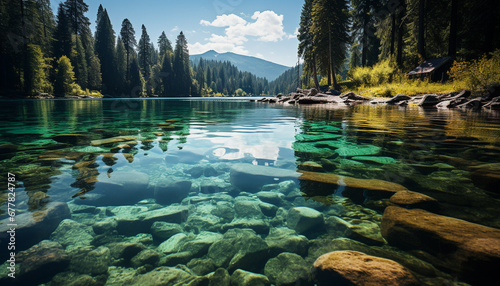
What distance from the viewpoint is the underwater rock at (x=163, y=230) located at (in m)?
2.06

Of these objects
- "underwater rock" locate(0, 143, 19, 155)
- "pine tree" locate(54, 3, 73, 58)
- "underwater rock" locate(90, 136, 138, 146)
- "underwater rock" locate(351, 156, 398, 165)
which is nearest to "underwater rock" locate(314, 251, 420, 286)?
"underwater rock" locate(351, 156, 398, 165)

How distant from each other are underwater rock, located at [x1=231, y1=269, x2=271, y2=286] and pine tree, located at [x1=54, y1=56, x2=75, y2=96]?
5099cm

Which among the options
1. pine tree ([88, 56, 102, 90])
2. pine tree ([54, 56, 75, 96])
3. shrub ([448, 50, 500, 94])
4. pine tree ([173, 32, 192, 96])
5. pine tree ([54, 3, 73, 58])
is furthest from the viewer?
pine tree ([173, 32, 192, 96])

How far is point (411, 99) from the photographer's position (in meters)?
16.3

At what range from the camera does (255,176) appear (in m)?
3.24

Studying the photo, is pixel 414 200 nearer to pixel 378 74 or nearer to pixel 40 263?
pixel 40 263

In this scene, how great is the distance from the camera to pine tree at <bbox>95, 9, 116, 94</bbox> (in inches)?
2212

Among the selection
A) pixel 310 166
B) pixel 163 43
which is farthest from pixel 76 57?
pixel 310 166

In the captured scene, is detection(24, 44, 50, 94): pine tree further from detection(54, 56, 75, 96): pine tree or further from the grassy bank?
the grassy bank

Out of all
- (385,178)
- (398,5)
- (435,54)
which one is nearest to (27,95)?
(385,178)

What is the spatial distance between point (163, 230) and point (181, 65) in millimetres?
75844

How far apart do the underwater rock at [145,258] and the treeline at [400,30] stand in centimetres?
2386

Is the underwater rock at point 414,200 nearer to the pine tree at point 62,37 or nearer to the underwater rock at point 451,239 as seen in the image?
the underwater rock at point 451,239

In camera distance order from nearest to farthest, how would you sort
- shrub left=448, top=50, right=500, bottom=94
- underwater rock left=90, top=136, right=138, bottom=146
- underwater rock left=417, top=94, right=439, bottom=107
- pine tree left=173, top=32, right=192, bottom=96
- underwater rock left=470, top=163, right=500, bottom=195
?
Result: underwater rock left=470, top=163, right=500, bottom=195, underwater rock left=90, top=136, right=138, bottom=146, shrub left=448, top=50, right=500, bottom=94, underwater rock left=417, top=94, right=439, bottom=107, pine tree left=173, top=32, right=192, bottom=96
